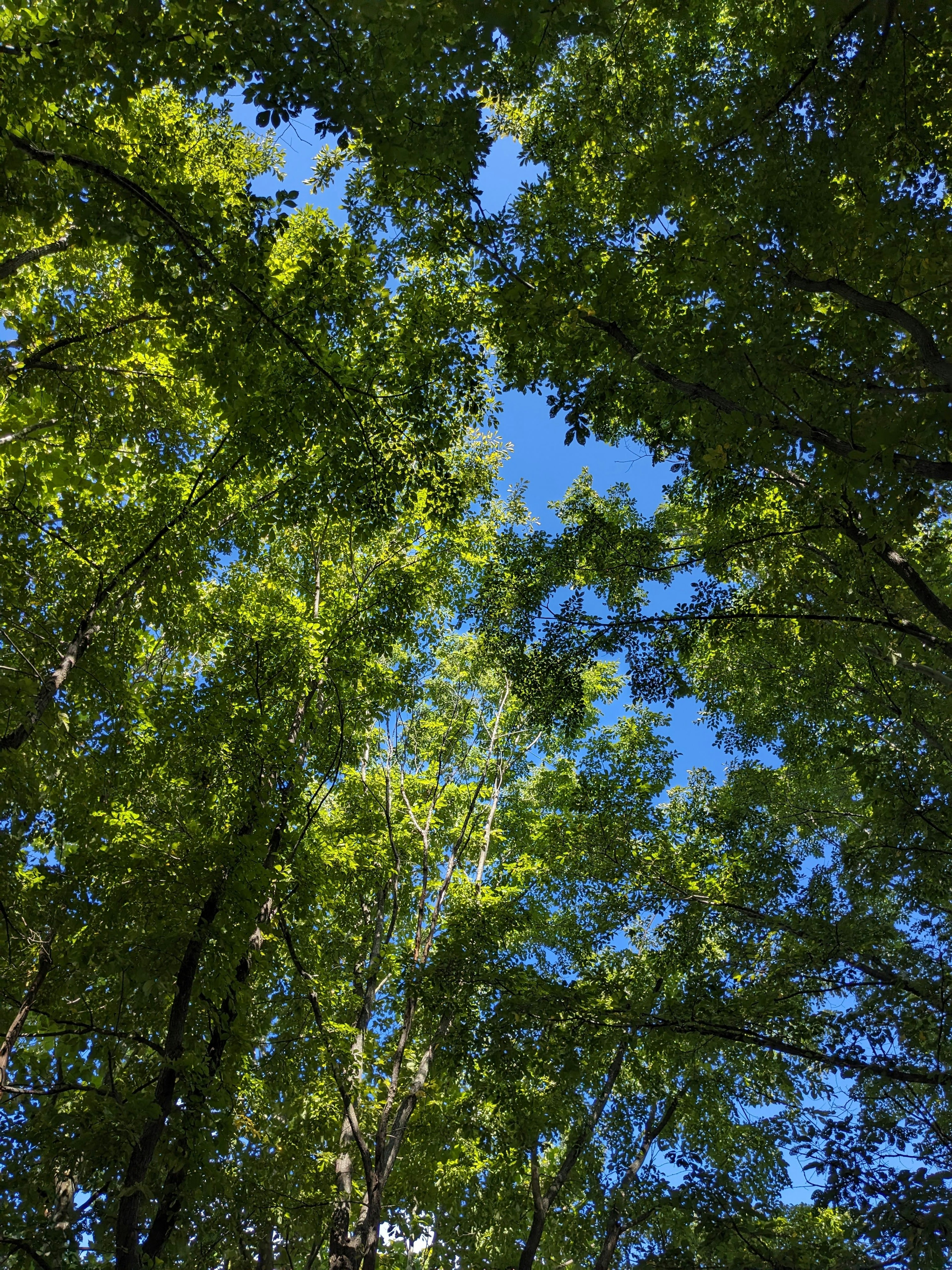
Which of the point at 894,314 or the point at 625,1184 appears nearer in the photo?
the point at 894,314

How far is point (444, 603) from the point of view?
9656 mm

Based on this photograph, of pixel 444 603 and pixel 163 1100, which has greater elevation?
pixel 444 603

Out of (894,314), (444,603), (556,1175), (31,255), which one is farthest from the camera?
(444,603)

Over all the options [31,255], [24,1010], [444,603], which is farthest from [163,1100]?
[444,603]

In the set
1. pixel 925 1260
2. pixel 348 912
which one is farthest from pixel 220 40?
pixel 348 912

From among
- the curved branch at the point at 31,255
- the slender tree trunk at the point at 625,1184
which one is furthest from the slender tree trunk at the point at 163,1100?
the slender tree trunk at the point at 625,1184

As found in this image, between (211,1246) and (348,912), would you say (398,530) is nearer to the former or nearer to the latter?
(348,912)

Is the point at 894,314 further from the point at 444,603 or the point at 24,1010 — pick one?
the point at 24,1010

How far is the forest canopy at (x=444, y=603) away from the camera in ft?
12.3

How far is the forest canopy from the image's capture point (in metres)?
3.75

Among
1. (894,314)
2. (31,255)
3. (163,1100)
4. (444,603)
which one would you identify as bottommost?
(163,1100)

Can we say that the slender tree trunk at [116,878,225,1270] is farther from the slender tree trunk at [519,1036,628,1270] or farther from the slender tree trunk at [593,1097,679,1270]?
the slender tree trunk at [593,1097,679,1270]

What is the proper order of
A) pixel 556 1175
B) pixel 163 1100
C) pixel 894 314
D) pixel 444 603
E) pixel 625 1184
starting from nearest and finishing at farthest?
pixel 894 314 < pixel 163 1100 < pixel 625 1184 < pixel 556 1175 < pixel 444 603

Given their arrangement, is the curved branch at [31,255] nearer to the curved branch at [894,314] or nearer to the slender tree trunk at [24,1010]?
the slender tree trunk at [24,1010]
